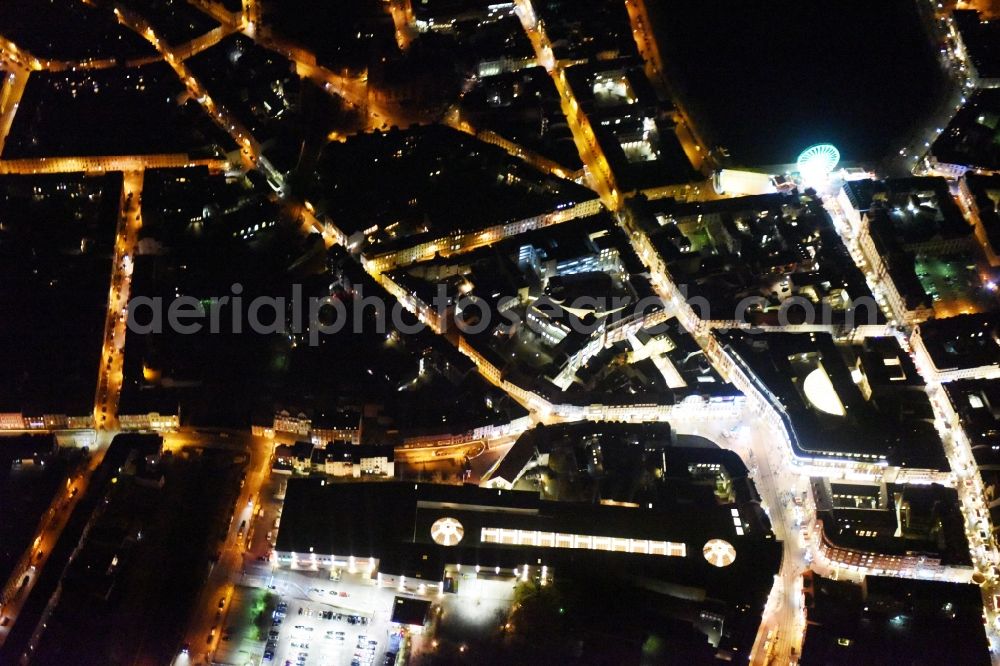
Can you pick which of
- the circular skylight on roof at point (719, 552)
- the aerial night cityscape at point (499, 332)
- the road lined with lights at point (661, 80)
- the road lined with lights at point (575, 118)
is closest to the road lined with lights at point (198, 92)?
the aerial night cityscape at point (499, 332)

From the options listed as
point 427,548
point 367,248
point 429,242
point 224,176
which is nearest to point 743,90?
point 429,242

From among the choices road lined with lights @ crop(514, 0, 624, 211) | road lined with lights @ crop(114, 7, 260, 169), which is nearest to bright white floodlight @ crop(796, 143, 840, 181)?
road lined with lights @ crop(514, 0, 624, 211)

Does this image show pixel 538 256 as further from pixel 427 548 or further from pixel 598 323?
pixel 427 548

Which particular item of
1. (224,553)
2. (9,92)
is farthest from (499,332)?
(9,92)

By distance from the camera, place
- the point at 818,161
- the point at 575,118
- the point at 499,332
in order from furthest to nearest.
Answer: the point at 575,118 → the point at 818,161 → the point at 499,332

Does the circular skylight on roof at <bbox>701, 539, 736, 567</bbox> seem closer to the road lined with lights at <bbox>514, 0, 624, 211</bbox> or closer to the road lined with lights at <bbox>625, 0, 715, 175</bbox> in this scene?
the road lined with lights at <bbox>514, 0, 624, 211</bbox>

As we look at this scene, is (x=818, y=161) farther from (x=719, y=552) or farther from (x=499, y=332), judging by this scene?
(x=719, y=552)

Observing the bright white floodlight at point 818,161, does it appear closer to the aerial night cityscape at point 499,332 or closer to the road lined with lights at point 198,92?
the aerial night cityscape at point 499,332
